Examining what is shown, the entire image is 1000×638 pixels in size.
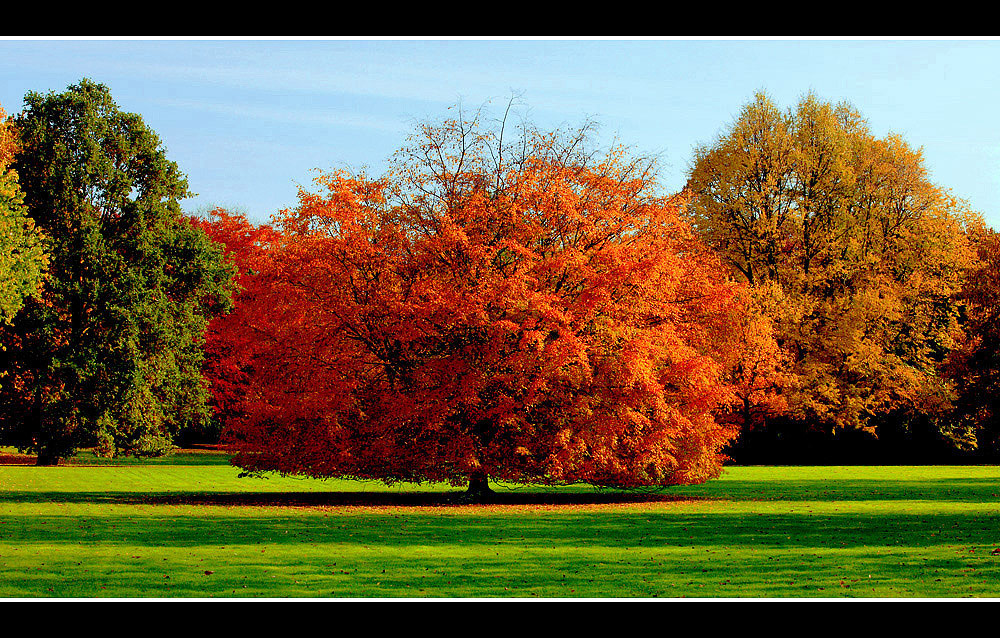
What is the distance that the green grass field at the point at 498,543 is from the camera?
12.3m

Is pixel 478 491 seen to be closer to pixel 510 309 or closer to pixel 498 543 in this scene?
pixel 510 309

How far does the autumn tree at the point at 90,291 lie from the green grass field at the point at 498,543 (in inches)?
469

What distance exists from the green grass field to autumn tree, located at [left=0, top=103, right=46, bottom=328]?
291 inches

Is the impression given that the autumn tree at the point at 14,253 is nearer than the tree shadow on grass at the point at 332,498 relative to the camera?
No

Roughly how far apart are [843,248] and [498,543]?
35.4 metres

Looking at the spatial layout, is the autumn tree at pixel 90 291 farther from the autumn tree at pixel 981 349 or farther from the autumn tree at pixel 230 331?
the autumn tree at pixel 981 349

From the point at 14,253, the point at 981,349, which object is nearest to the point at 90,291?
the point at 14,253

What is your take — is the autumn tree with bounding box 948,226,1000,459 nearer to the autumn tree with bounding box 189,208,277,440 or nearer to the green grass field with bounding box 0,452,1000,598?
the green grass field with bounding box 0,452,1000,598

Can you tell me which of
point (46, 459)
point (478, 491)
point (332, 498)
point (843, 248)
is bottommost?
point (46, 459)

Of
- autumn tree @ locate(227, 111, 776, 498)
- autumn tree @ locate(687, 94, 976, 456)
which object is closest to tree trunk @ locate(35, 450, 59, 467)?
autumn tree @ locate(227, 111, 776, 498)

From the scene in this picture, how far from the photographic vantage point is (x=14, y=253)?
37250 mm

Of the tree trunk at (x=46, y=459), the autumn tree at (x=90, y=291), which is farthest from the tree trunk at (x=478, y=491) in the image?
the tree trunk at (x=46, y=459)
